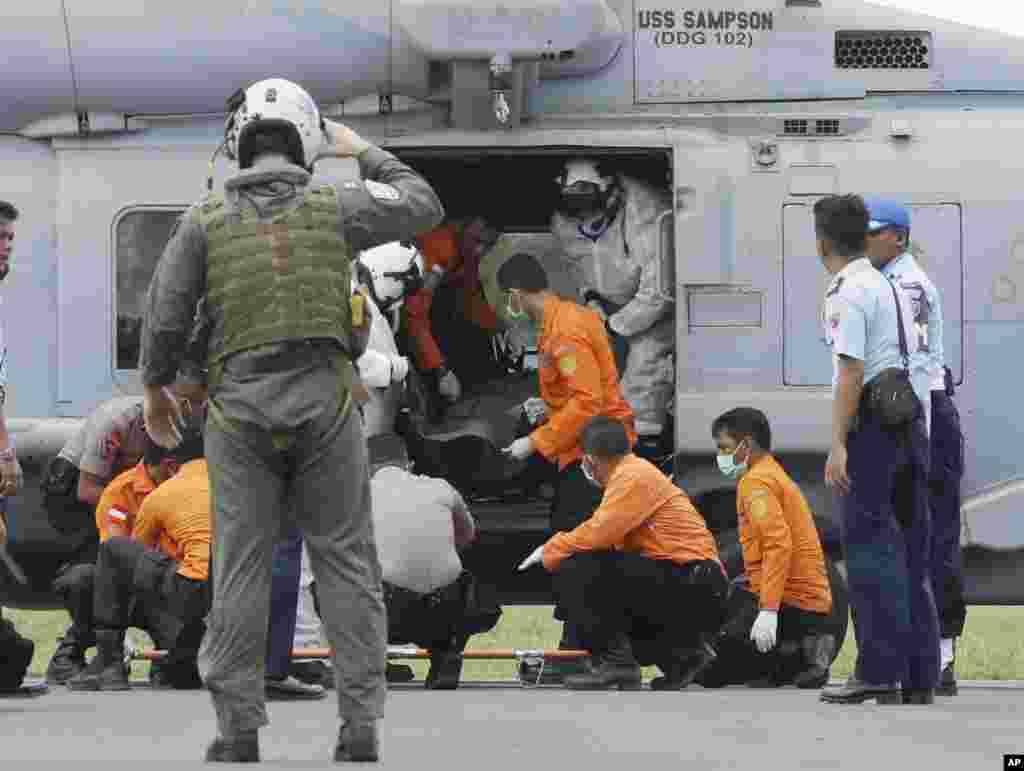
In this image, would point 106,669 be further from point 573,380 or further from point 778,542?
point 778,542

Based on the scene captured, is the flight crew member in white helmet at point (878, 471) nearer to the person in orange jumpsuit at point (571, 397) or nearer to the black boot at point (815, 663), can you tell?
the black boot at point (815, 663)

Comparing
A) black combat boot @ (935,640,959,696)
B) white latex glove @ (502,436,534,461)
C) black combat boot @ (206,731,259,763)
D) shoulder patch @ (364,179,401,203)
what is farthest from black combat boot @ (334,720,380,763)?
white latex glove @ (502,436,534,461)

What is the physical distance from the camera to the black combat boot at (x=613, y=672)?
1041 cm

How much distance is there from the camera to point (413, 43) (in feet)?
37.2

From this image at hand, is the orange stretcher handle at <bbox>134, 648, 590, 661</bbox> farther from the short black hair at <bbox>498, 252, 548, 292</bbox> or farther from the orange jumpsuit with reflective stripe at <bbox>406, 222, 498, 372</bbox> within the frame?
the orange jumpsuit with reflective stripe at <bbox>406, 222, 498, 372</bbox>

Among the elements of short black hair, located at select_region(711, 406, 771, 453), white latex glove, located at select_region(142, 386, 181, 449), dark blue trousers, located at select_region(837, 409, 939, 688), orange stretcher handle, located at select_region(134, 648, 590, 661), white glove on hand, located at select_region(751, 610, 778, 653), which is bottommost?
orange stretcher handle, located at select_region(134, 648, 590, 661)

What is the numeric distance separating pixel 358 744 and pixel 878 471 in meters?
2.70

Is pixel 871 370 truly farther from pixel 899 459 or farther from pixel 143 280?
pixel 143 280

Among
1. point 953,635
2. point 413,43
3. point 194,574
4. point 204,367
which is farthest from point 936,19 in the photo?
point 204,367

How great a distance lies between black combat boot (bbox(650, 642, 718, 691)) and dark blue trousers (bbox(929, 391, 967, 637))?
1010mm

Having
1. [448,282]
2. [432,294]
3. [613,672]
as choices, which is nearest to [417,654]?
[613,672]

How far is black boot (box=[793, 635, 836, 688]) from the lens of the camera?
35.6 feet

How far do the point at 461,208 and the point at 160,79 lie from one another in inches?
78.9

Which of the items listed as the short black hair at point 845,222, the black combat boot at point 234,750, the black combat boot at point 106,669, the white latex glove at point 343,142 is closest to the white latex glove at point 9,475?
the black combat boot at point 106,669
